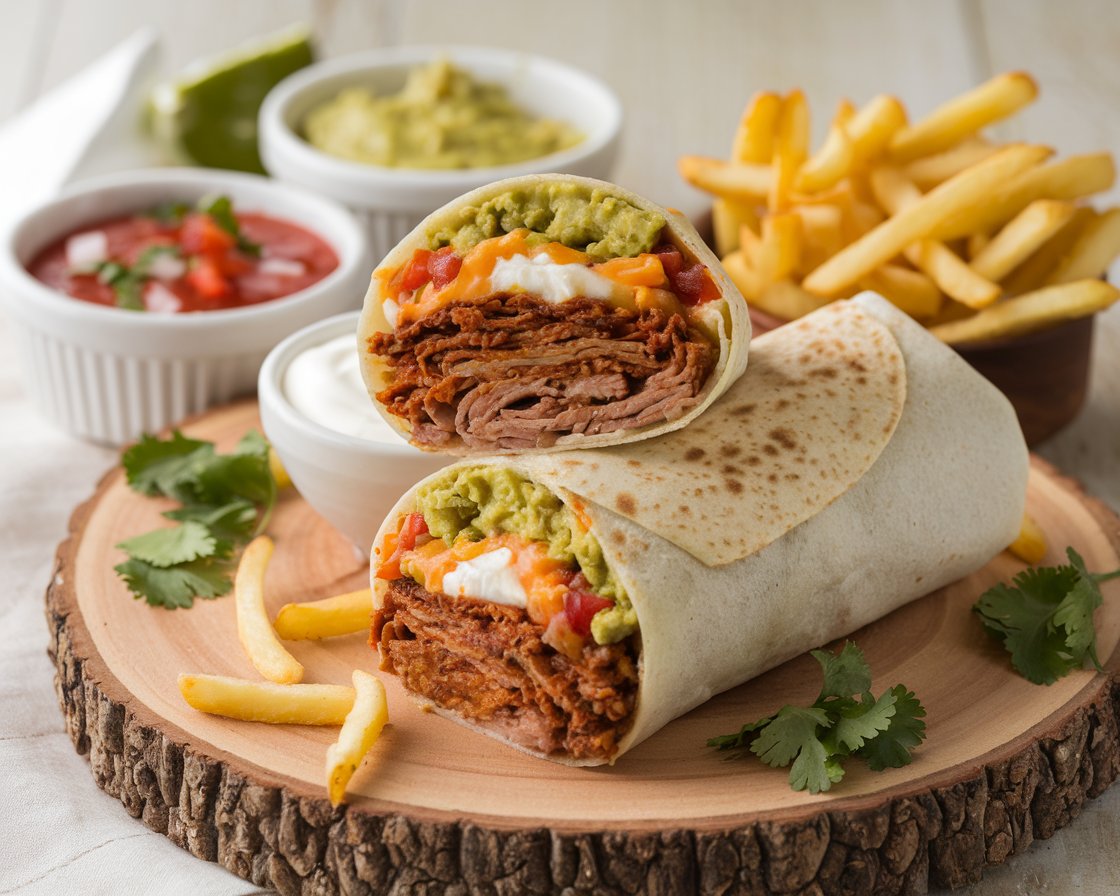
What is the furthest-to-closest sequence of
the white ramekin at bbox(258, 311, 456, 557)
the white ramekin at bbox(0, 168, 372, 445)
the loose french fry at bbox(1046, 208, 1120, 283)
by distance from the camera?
the white ramekin at bbox(0, 168, 372, 445) < the loose french fry at bbox(1046, 208, 1120, 283) < the white ramekin at bbox(258, 311, 456, 557)

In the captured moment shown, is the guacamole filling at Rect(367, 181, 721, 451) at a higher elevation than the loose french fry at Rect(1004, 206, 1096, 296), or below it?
higher

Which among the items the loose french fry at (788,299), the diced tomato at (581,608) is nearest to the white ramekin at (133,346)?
the loose french fry at (788,299)

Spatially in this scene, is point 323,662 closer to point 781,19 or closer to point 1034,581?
point 1034,581

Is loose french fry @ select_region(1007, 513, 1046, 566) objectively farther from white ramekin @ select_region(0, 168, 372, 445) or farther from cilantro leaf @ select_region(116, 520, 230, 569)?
white ramekin @ select_region(0, 168, 372, 445)

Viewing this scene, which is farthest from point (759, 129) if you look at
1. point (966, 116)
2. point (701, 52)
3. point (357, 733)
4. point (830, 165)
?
point (701, 52)

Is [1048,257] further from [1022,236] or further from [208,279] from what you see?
[208,279]

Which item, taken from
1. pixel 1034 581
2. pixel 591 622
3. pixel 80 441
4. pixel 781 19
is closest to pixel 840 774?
pixel 591 622

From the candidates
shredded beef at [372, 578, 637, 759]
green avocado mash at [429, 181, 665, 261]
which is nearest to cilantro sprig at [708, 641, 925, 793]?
shredded beef at [372, 578, 637, 759]
